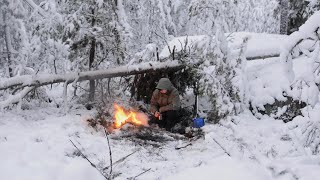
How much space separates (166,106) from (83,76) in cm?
227

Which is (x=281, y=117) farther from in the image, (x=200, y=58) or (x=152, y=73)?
(x=152, y=73)

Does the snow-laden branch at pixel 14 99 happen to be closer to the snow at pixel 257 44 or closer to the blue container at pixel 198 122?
the snow at pixel 257 44

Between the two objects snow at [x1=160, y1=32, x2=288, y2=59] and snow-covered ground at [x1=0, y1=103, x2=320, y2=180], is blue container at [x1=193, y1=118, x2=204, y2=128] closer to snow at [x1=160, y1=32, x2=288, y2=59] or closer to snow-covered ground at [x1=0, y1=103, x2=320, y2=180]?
snow-covered ground at [x1=0, y1=103, x2=320, y2=180]

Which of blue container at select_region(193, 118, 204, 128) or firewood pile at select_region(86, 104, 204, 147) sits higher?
blue container at select_region(193, 118, 204, 128)

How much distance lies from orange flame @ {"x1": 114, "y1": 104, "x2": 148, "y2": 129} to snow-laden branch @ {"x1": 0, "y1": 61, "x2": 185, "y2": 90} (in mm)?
986

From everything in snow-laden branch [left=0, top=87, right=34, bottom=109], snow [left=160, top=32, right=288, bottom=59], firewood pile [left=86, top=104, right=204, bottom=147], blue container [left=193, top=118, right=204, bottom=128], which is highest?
snow [left=160, top=32, right=288, bottom=59]

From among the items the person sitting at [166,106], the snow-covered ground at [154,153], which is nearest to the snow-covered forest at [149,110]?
the snow-covered ground at [154,153]

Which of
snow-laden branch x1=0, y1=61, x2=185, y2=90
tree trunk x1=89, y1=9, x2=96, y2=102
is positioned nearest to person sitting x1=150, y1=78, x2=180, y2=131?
snow-laden branch x1=0, y1=61, x2=185, y2=90

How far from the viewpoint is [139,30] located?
2234 cm

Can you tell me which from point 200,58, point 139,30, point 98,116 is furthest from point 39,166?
point 139,30

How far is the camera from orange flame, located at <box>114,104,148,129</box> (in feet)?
29.0

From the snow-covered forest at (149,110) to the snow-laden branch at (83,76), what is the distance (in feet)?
0.09

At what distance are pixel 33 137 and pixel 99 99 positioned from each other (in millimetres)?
3508

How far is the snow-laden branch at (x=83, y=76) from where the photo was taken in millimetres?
8906
